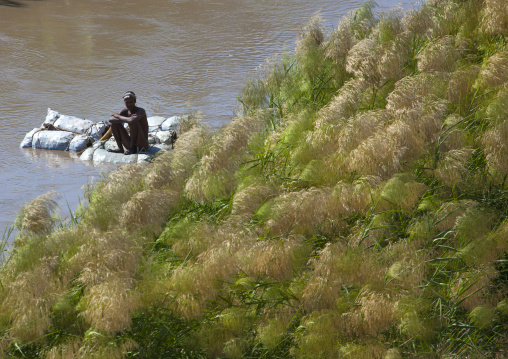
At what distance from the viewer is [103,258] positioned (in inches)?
183

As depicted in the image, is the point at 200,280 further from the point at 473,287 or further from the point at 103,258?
the point at 473,287

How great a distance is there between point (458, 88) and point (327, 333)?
2.93 m

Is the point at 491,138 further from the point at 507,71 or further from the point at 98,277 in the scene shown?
the point at 98,277

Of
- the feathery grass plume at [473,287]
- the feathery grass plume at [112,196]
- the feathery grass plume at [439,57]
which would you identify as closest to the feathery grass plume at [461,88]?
the feathery grass plume at [439,57]

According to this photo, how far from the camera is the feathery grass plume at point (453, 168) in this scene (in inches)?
190

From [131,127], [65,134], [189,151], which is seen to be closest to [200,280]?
[189,151]

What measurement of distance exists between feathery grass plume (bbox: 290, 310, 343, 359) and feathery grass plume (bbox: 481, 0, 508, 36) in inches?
154

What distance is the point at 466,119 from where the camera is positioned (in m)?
5.56

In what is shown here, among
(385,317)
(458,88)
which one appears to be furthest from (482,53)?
(385,317)

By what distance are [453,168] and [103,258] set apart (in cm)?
279

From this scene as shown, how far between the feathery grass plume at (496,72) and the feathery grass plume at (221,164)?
7.33ft

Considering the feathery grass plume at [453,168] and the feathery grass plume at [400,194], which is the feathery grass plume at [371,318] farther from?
the feathery grass plume at [453,168]

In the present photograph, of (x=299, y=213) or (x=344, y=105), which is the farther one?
(x=344, y=105)

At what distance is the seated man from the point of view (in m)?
9.45
